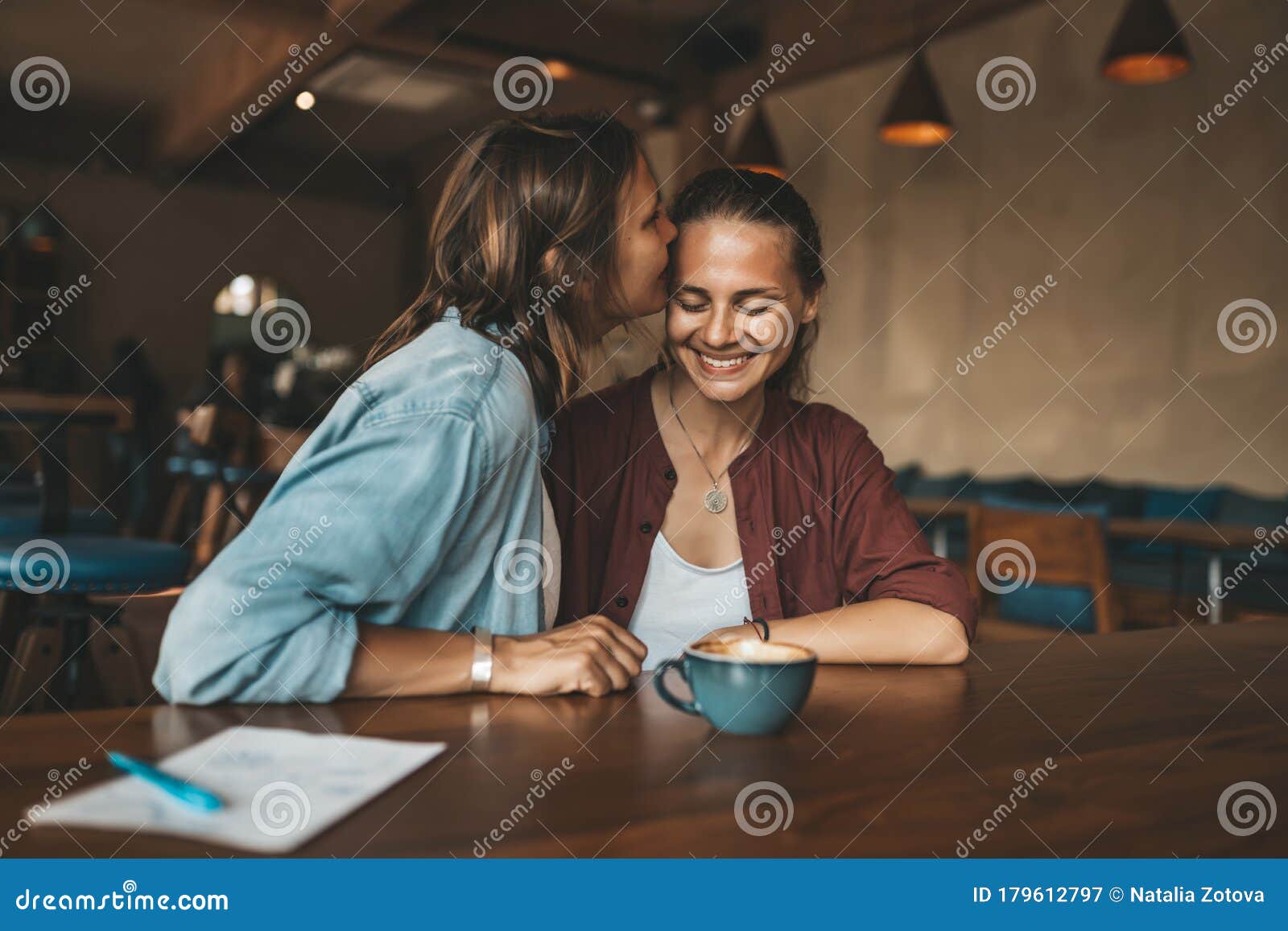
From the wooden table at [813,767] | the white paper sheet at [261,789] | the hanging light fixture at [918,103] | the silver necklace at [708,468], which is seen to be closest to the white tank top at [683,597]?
the silver necklace at [708,468]

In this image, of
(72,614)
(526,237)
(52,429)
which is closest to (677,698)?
(526,237)

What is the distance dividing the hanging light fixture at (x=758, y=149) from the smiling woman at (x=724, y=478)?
3.44 meters

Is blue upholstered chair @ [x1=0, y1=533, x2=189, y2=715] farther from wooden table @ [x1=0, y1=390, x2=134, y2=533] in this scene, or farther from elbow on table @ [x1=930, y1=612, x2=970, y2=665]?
elbow on table @ [x1=930, y1=612, x2=970, y2=665]

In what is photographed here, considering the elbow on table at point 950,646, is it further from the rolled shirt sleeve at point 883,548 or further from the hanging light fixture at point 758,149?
the hanging light fixture at point 758,149

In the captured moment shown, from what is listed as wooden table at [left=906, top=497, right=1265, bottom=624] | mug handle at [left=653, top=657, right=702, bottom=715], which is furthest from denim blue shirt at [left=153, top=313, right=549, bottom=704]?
wooden table at [left=906, top=497, right=1265, bottom=624]

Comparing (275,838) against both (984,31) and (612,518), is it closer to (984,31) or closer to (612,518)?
(612,518)

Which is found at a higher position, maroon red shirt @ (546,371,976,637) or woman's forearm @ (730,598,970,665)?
maroon red shirt @ (546,371,976,637)

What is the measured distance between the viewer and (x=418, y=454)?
0.94m

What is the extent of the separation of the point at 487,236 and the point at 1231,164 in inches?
201

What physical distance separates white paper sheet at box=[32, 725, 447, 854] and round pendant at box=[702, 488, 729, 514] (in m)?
0.90

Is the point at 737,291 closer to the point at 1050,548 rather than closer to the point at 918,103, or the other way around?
the point at 1050,548

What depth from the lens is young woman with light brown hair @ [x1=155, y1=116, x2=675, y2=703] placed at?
867mm

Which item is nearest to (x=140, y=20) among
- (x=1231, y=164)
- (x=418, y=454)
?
(x=1231, y=164)

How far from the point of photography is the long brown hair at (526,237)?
1.18m
